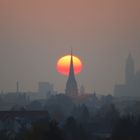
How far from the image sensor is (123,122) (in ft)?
218

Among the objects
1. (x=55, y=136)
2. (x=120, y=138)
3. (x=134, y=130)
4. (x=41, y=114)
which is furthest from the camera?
(x=41, y=114)

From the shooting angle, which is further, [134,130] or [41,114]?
[41,114]

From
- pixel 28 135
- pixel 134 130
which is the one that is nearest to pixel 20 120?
pixel 134 130

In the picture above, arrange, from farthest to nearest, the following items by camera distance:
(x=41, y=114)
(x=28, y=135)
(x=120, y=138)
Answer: (x=41, y=114), (x=120, y=138), (x=28, y=135)

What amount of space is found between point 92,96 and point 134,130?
119 m

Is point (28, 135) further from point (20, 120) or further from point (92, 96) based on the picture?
point (92, 96)

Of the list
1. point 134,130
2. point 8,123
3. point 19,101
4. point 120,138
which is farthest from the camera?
point 19,101

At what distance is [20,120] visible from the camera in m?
81.2

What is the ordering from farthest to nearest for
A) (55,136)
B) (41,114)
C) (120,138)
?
(41,114), (120,138), (55,136)

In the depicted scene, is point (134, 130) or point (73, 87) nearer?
point (134, 130)

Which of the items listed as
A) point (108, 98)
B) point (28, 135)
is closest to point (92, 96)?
point (108, 98)

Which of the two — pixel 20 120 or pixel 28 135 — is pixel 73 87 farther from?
pixel 28 135

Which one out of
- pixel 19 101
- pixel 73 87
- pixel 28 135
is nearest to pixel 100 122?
pixel 28 135

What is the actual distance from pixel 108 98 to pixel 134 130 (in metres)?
121
